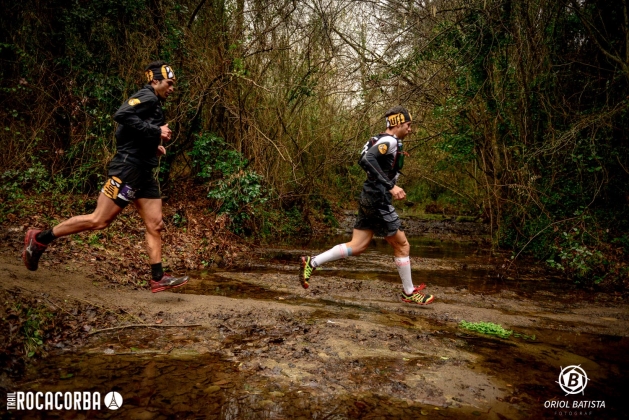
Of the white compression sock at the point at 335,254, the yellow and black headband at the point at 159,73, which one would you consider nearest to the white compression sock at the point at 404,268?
the white compression sock at the point at 335,254

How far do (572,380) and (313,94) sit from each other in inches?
353

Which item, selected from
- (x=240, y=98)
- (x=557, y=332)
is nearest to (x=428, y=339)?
(x=557, y=332)

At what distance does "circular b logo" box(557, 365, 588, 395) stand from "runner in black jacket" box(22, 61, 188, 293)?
4.10 metres

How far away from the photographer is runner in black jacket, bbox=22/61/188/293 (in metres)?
4.30

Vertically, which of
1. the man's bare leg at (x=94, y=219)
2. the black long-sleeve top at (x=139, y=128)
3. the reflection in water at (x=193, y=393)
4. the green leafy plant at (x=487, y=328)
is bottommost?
the green leafy plant at (x=487, y=328)

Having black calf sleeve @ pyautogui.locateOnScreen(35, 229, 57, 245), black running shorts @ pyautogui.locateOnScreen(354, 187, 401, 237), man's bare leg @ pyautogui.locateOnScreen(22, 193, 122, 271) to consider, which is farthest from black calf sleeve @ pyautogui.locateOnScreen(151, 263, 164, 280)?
black running shorts @ pyautogui.locateOnScreen(354, 187, 401, 237)

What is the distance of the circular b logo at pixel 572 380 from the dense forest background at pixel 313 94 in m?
4.14

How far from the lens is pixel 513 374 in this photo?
3.34 metres

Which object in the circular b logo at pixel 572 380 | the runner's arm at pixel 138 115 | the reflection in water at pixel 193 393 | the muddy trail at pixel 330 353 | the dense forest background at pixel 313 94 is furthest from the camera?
the dense forest background at pixel 313 94

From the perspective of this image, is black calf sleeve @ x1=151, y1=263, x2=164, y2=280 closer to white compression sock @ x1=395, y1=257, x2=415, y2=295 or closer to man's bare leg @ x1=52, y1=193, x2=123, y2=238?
man's bare leg @ x1=52, y1=193, x2=123, y2=238

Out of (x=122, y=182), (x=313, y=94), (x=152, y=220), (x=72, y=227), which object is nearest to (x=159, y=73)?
(x=122, y=182)

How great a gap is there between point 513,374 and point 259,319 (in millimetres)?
2335

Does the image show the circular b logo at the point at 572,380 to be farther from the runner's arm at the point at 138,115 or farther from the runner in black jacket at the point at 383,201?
the runner's arm at the point at 138,115

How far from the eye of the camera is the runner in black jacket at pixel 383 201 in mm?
5008
